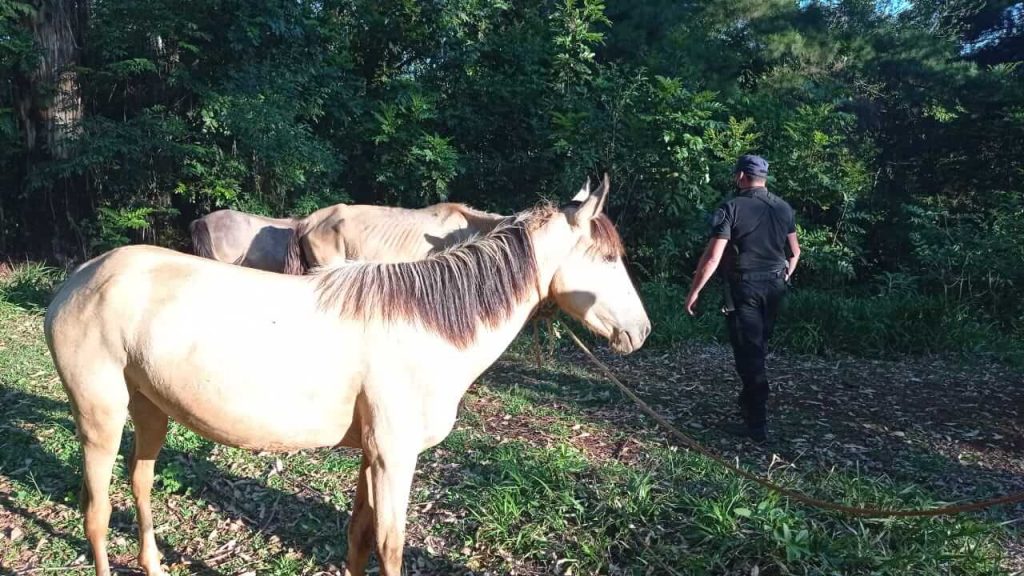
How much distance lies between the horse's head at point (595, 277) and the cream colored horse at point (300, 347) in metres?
0.03

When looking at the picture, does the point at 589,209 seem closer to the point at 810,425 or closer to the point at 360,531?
the point at 360,531

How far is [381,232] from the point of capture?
5.30 m

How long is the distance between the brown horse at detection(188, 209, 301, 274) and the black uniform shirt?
3.74 meters

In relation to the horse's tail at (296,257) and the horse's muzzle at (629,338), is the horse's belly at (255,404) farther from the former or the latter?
the horse's tail at (296,257)

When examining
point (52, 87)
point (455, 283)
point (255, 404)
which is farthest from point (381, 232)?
point (52, 87)

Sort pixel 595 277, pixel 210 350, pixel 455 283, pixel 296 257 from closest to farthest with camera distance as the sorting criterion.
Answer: pixel 210 350, pixel 455 283, pixel 595 277, pixel 296 257

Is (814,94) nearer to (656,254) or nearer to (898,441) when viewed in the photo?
(656,254)

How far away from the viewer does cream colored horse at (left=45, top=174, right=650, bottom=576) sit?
7.66 feet

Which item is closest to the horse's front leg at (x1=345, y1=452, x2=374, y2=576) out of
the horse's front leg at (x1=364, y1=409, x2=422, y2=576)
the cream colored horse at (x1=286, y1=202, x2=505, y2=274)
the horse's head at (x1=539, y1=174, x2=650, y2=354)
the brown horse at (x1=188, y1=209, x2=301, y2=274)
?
the horse's front leg at (x1=364, y1=409, x2=422, y2=576)

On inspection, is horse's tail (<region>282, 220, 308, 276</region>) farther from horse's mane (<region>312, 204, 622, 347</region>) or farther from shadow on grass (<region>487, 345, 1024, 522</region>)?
horse's mane (<region>312, 204, 622, 347</region>)

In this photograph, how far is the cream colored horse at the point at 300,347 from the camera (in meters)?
2.33

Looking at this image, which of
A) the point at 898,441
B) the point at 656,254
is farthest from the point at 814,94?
the point at 898,441

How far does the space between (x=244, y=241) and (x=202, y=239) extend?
42cm

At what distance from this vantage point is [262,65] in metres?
8.80
